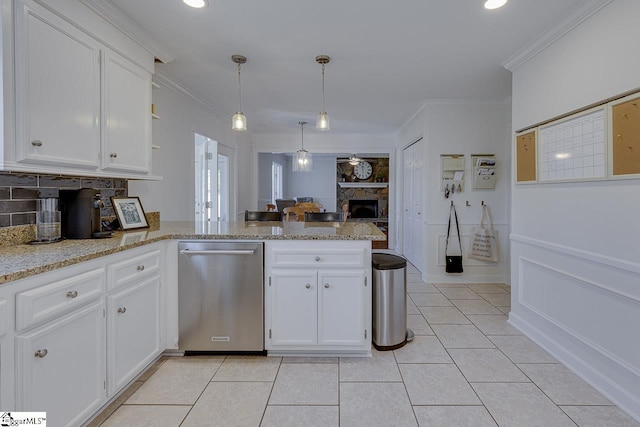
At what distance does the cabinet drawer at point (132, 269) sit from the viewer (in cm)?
176

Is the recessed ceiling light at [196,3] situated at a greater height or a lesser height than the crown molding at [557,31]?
greater

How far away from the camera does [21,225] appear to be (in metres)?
1.88

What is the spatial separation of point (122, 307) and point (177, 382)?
0.61 metres

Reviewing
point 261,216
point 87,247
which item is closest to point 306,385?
point 87,247

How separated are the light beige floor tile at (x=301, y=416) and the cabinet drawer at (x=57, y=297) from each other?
42.2 inches

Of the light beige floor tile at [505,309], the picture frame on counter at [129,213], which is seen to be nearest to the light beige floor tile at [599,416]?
the light beige floor tile at [505,309]

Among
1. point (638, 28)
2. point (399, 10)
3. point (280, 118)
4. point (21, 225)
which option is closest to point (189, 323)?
point (21, 225)

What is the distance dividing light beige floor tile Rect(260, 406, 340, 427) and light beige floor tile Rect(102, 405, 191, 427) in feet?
1.51

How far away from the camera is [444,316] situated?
126 inches

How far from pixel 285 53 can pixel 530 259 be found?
2693 millimetres

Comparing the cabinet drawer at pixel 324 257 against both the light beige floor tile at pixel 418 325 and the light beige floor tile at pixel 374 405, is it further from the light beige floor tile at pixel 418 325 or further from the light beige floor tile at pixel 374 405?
the light beige floor tile at pixel 418 325

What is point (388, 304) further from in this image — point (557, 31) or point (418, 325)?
point (557, 31)

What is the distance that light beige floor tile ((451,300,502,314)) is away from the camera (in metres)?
3.35

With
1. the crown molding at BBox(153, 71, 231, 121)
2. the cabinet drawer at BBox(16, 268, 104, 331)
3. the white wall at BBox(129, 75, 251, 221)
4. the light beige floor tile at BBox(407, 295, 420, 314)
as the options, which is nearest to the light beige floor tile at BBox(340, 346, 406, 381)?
the light beige floor tile at BBox(407, 295, 420, 314)
